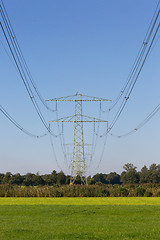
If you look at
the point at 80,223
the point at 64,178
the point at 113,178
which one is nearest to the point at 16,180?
the point at 64,178

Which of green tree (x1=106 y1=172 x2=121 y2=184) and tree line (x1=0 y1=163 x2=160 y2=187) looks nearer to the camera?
tree line (x1=0 y1=163 x2=160 y2=187)

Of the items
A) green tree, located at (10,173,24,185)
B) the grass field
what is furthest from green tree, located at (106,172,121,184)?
the grass field

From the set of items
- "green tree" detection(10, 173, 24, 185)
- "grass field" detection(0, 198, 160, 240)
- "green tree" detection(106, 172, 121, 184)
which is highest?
"green tree" detection(106, 172, 121, 184)

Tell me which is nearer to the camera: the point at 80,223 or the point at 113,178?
the point at 80,223

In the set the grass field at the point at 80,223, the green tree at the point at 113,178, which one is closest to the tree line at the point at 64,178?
the green tree at the point at 113,178

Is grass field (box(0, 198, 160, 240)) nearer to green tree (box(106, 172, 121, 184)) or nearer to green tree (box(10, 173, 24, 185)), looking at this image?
green tree (box(10, 173, 24, 185))

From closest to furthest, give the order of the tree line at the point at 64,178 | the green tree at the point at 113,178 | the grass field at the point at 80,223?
the grass field at the point at 80,223 → the tree line at the point at 64,178 → the green tree at the point at 113,178

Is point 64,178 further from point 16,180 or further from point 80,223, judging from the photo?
point 80,223

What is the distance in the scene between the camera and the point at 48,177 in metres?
107

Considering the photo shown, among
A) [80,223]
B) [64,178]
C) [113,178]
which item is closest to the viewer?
[80,223]

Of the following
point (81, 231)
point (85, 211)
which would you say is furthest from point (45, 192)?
point (81, 231)

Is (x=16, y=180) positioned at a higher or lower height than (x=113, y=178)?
lower

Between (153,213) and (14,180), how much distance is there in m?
83.5

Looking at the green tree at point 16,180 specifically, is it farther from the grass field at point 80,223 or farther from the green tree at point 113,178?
the green tree at point 113,178
